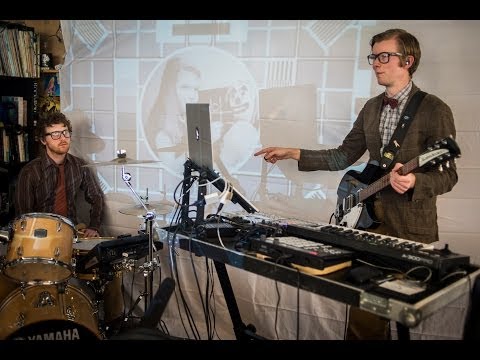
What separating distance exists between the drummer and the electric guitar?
160 centimetres

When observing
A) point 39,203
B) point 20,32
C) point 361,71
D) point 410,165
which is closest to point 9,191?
point 39,203

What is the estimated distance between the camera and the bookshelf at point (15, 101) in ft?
11.0

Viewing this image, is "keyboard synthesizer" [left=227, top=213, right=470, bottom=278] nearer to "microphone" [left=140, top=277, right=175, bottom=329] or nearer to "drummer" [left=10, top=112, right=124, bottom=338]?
"microphone" [left=140, top=277, right=175, bottom=329]

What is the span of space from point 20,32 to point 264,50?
200cm

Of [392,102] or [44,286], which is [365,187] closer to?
[392,102]

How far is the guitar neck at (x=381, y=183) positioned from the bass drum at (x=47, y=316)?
148 centimetres

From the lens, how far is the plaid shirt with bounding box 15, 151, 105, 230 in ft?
9.74

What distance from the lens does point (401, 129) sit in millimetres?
2053

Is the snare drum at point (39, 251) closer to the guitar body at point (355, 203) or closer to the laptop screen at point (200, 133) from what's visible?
the laptop screen at point (200, 133)

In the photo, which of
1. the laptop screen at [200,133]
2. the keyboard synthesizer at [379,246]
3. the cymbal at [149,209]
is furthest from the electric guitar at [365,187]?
the cymbal at [149,209]

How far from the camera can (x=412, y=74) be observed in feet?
7.22

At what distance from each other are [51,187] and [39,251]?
0.97m
